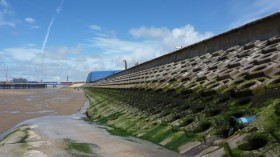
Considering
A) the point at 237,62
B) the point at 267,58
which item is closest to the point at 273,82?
the point at 267,58

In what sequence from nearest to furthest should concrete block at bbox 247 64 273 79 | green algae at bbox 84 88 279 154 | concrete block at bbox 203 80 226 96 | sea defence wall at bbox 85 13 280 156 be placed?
sea defence wall at bbox 85 13 280 156
green algae at bbox 84 88 279 154
concrete block at bbox 247 64 273 79
concrete block at bbox 203 80 226 96

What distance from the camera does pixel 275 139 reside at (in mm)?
4715

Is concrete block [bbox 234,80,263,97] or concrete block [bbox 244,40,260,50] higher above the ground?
concrete block [bbox 244,40,260,50]

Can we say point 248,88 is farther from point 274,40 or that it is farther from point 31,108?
point 31,108

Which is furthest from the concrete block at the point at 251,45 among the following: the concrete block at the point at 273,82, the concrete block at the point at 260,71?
the concrete block at the point at 273,82

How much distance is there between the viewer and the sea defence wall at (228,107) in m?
5.36

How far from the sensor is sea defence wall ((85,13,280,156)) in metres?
5.36

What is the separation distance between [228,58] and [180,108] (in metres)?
3.56

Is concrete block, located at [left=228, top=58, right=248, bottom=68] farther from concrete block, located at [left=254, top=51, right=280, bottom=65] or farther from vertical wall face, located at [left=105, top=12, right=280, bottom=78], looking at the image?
vertical wall face, located at [left=105, top=12, right=280, bottom=78]

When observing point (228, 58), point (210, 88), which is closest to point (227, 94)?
point (210, 88)

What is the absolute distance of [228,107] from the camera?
6973 mm

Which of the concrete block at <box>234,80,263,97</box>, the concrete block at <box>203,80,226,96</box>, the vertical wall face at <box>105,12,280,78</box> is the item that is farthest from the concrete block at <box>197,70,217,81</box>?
the concrete block at <box>234,80,263,97</box>

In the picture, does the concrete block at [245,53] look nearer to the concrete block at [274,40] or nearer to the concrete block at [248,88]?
the concrete block at [274,40]

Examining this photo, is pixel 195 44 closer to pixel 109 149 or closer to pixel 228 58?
pixel 228 58
